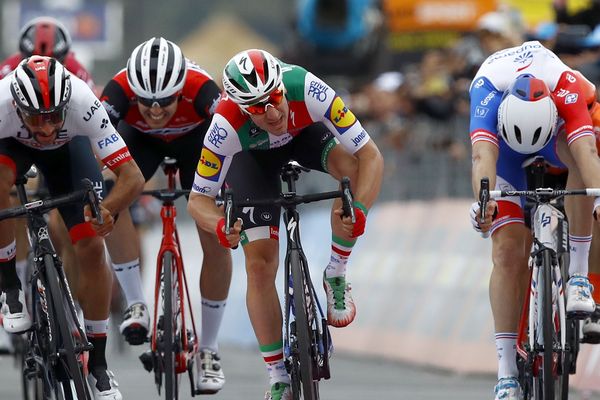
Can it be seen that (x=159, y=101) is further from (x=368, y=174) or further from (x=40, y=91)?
(x=368, y=174)

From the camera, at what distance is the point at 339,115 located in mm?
10102

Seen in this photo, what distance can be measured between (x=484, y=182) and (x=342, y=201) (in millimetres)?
759

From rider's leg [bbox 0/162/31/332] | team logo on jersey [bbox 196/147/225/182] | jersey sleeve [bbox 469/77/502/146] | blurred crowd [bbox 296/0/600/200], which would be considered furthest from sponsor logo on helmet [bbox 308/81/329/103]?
blurred crowd [bbox 296/0/600/200]

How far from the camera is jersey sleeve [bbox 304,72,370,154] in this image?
9992 mm

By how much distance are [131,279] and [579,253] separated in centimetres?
301

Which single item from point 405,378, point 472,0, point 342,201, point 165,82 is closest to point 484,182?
point 342,201

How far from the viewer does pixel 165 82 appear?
10930 millimetres

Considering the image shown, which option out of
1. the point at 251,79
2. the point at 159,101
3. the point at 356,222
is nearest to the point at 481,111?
the point at 356,222

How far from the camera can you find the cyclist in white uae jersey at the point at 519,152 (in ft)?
31.8

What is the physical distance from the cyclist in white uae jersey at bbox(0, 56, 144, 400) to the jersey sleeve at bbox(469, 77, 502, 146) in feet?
6.42

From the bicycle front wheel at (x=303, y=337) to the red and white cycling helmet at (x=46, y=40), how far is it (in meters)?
3.77

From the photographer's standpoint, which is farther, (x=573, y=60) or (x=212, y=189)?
(x=573, y=60)

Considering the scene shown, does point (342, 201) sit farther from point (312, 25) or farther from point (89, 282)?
point (312, 25)

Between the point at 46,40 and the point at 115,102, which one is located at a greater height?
the point at 46,40
